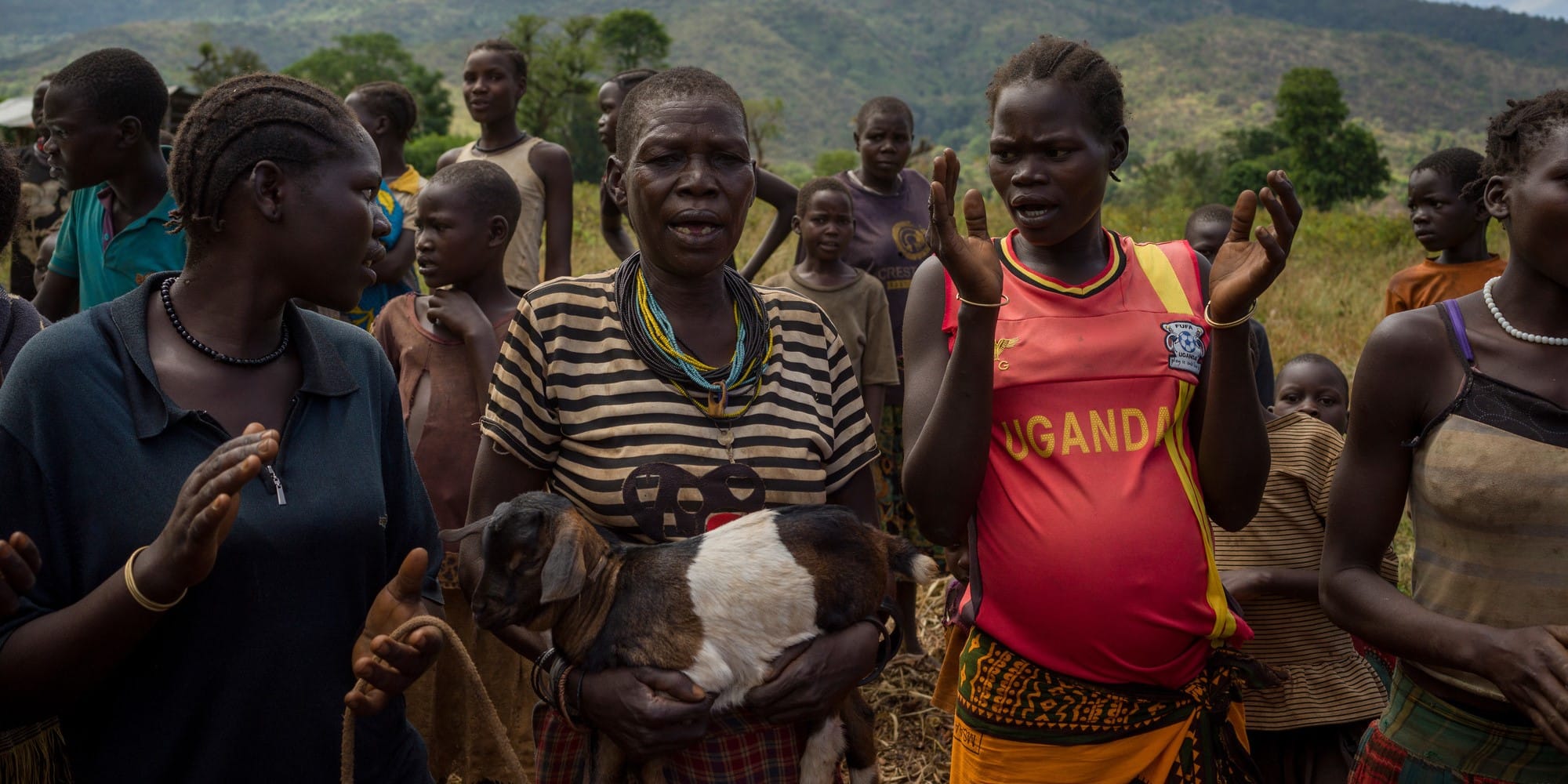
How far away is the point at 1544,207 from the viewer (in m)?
2.01

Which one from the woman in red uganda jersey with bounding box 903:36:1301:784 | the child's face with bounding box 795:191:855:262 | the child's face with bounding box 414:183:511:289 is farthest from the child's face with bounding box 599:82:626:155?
the woman in red uganda jersey with bounding box 903:36:1301:784

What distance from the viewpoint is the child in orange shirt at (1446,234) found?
494 centimetres

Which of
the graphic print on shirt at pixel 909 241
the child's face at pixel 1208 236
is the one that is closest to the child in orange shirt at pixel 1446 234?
the child's face at pixel 1208 236

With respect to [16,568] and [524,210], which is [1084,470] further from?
[524,210]

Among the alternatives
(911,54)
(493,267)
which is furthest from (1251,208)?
(911,54)

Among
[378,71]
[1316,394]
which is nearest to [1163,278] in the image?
[1316,394]

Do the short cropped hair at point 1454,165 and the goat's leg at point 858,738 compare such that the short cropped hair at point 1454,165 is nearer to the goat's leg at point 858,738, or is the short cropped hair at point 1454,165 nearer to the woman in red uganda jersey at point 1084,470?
the woman in red uganda jersey at point 1084,470

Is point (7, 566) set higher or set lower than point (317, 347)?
lower

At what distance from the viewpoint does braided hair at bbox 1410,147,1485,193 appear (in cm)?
502

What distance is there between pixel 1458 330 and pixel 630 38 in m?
64.6

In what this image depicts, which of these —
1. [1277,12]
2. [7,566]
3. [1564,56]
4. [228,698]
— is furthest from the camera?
[1277,12]

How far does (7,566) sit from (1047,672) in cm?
174

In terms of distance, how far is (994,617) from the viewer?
2293 millimetres

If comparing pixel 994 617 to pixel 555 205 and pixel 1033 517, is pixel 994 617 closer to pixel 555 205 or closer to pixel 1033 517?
pixel 1033 517
